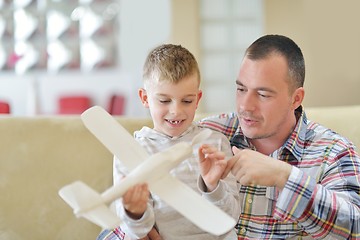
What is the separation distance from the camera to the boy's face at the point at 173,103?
139 centimetres

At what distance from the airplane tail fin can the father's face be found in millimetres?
734

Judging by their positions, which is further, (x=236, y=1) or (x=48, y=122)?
(x=236, y=1)

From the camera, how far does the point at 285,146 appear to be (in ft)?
5.41

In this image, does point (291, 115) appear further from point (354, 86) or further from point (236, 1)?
point (236, 1)

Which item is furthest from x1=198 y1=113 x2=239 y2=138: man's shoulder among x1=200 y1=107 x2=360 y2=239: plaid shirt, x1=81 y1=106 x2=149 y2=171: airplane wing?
x1=81 y1=106 x2=149 y2=171: airplane wing

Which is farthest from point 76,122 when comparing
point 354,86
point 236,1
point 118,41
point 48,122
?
point 118,41

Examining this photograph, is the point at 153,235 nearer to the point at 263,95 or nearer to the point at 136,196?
the point at 136,196

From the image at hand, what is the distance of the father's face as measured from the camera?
162cm

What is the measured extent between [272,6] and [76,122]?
3005 mm

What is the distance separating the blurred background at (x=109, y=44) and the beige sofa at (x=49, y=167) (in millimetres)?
2782

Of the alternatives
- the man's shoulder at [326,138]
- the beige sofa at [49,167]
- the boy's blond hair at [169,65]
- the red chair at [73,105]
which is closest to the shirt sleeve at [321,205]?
the man's shoulder at [326,138]

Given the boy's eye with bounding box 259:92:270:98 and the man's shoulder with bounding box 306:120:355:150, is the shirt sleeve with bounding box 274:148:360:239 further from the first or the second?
the boy's eye with bounding box 259:92:270:98

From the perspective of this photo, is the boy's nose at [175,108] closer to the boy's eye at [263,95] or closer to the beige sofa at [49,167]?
the boy's eye at [263,95]

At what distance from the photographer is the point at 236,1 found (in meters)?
5.11
